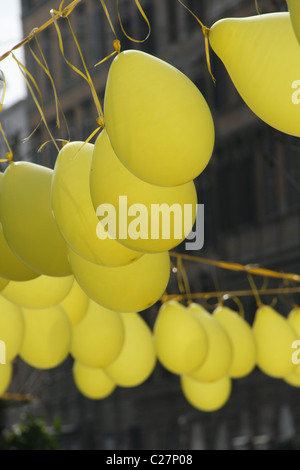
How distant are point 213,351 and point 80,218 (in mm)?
1738

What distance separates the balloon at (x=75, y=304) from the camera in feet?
10.1

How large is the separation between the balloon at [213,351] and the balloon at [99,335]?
13.3 inches

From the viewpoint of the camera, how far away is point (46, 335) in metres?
3.13

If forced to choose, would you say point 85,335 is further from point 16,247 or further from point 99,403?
point 99,403

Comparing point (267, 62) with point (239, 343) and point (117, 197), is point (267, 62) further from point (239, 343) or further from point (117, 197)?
point (239, 343)

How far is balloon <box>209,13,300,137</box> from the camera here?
153 centimetres

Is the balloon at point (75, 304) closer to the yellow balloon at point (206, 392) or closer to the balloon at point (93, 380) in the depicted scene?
the balloon at point (93, 380)

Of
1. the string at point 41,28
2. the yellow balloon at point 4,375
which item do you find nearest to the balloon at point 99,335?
the yellow balloon at point 4,375

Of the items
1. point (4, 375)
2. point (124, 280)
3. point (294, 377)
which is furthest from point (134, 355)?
point (124, 280)

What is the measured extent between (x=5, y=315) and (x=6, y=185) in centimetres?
99

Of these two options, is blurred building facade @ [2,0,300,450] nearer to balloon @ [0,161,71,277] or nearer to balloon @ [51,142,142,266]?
balloon @ [0,161,71,277]

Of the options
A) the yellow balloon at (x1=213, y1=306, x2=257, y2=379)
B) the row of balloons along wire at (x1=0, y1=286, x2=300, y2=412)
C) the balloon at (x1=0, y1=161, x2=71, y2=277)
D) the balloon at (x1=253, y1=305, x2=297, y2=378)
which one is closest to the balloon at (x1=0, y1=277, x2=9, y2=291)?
the row of balloons along wire at (x1=0, y1=286, x2=300, y2=412)

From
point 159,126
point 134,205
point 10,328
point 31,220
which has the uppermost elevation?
point 159,126
